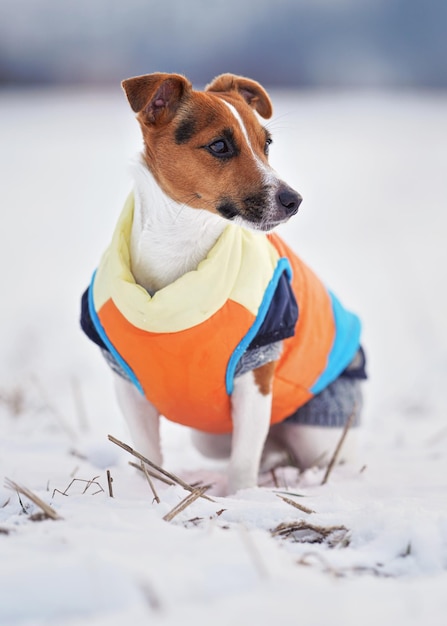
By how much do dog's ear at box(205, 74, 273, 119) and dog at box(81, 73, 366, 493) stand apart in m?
0.16

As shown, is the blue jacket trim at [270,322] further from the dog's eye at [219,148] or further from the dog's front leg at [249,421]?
the dog's eye at [219,148]

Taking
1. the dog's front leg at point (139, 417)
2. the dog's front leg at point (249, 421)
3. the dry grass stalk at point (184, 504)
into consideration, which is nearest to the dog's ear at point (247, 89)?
the dog's front leg at point (249, 421)

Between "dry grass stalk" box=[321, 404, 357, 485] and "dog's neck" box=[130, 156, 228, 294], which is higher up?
"dog's neck" box=[130, 156, 228, 294]

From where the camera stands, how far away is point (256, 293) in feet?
9.80

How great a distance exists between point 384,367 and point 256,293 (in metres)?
3.43

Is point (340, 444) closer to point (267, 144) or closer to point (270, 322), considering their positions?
point (270, 322)

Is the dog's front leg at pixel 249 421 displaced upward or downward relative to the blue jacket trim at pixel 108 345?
downward

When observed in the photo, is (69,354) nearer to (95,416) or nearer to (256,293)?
(95,416)

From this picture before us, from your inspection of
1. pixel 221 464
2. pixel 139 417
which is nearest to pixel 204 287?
pixel 139 417

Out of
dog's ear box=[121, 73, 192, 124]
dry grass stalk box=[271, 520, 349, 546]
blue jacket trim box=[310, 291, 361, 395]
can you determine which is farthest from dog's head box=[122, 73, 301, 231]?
dry grass stalk box=[271, 520, 349, 546]

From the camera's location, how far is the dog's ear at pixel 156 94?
10.2 feet

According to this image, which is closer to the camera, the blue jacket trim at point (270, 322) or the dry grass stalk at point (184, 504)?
the dry grass stalk at point (184, 504)

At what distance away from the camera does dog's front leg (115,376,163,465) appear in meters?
3.38

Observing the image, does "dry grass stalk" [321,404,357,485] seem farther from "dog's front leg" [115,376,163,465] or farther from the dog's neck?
the dog's neck
